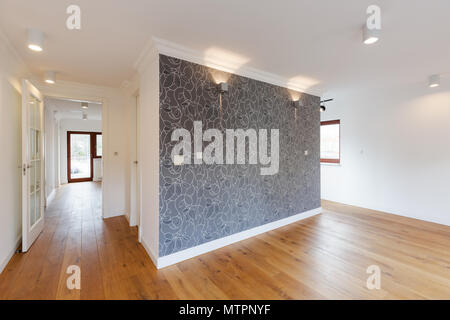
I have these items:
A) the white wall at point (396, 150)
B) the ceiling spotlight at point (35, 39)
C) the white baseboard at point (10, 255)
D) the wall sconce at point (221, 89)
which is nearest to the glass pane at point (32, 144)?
the white baseboard at point (10, 255)

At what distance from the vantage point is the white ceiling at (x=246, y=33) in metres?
1.68

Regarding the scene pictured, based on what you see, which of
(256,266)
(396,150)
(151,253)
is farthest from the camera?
(396,150)

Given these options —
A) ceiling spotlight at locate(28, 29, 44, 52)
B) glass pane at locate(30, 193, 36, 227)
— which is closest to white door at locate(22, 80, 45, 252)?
glass pane at locate(30, 193, 36, 227)

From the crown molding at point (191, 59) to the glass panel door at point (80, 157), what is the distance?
7.17 meters

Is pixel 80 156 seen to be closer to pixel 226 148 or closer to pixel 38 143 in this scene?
pixel 38 143

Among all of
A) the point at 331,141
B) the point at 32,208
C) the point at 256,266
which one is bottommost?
the point at 256,266

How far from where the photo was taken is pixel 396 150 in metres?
4.04

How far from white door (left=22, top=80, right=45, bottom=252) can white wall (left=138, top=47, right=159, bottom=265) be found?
1337mm

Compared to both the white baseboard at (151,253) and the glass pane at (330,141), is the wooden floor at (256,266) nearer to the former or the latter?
the white baseboard at (151,253)

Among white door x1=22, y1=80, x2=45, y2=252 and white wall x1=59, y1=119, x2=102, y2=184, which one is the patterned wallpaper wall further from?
white wall x1=59, y1=119, x2=102, y2=184

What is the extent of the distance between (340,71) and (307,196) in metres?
2.19

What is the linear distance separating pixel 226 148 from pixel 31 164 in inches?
104

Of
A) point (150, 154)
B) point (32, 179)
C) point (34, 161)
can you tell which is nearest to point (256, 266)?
point (150, 154)

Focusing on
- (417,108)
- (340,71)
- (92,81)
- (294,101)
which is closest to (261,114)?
(294,101)
